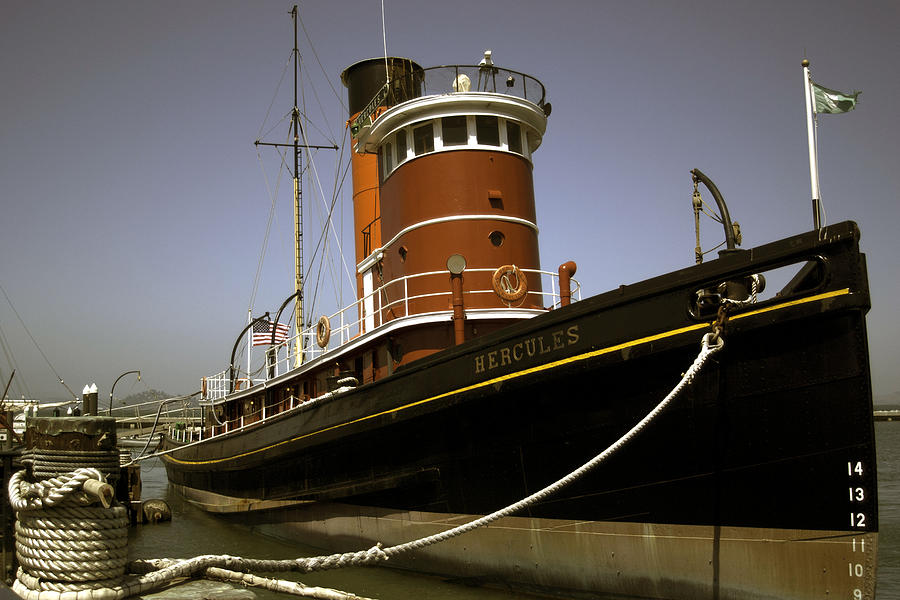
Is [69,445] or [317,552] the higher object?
[69,445]

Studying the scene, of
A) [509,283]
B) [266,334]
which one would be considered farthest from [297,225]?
[509,283]

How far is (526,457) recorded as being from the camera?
308 inches

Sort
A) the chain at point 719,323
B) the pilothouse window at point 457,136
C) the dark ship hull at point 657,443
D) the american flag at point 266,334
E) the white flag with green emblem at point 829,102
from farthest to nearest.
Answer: the american flag at point 266,334 → the pilothouse window at point 457,136 → the white flag with green emblem at point 829,102 → the chain at point 719,323 → the dark ship hull at point 657,443

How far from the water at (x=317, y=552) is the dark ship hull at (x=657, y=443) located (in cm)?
27

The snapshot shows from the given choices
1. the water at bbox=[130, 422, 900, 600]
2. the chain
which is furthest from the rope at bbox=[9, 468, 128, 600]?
the chain

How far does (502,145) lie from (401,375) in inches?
175

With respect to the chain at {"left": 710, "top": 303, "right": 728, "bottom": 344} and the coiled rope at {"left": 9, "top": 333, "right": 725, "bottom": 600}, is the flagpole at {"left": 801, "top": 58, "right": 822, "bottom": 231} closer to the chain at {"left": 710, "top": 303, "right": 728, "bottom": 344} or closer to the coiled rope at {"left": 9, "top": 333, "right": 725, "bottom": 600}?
the chain at {"left": 710, "top": 303, "right": 728, "bottom": 344}

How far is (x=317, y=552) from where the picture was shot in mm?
10969

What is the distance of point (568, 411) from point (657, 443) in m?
Result: 0.96

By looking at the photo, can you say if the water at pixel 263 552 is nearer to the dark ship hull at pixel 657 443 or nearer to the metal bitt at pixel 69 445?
the dark ship hull at pixel 657 443

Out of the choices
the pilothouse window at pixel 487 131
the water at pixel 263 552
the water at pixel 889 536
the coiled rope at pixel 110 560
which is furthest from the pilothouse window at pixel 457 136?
the water at pixel 889 536

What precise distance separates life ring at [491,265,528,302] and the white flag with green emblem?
397cm

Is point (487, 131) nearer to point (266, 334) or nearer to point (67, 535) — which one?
point (67, 535)

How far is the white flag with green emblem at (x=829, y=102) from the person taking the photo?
7.47 metres
